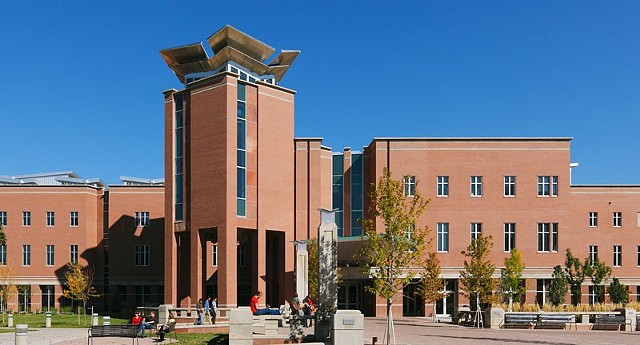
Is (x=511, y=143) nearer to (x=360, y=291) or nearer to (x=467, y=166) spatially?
(x=467, y=166)

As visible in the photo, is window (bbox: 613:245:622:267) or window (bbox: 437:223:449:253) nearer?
window (bbox: 437:223:449:253)

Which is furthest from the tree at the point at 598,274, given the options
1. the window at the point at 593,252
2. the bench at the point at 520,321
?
the bench at the point at 520,321

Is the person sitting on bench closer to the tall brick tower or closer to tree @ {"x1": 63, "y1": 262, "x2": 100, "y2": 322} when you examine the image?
the tall brick tower

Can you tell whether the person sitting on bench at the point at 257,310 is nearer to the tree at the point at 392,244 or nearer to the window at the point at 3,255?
the tree at the point at 392,244

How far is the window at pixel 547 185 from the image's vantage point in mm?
52438

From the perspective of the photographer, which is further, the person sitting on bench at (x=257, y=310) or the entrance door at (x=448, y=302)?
the entrance door at (x=448, y=302)

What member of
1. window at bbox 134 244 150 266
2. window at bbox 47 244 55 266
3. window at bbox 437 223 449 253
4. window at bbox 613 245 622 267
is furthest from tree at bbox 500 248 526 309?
window at bbox 47 244 55 266

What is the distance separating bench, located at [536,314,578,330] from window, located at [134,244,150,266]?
126ft

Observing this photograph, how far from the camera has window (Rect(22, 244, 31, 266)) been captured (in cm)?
6355

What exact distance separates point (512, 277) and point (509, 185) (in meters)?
7.35

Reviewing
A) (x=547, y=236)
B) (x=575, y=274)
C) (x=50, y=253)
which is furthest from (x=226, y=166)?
(x=575, y=274)

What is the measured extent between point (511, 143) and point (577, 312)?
58.4 ft

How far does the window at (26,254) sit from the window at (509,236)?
41.3m

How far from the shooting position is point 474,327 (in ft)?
121
